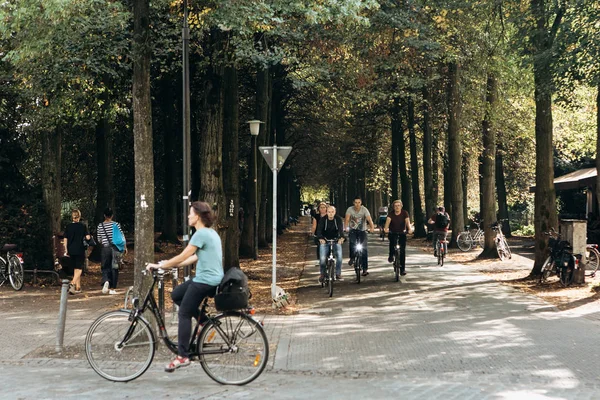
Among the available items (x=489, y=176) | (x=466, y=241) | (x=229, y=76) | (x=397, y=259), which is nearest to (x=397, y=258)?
(x=397, y=259)

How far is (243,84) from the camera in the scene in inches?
1198

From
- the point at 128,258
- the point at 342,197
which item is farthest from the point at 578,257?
the point at 342,197

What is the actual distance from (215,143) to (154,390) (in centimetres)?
1005

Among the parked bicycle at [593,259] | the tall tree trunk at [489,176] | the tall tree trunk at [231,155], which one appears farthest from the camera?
the tall tree trunk at [489,176]

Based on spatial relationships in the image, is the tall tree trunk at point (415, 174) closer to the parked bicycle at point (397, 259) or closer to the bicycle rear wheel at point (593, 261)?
the bicycle rear wheel at point (593, 261)

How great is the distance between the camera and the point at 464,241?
1187 inches

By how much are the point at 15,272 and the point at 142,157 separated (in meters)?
8.40

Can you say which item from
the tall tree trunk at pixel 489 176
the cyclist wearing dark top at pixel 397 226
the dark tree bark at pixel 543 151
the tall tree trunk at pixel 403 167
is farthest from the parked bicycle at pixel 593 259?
the tall tree trunk at pixel 403 167

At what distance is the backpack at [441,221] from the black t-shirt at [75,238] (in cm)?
1146

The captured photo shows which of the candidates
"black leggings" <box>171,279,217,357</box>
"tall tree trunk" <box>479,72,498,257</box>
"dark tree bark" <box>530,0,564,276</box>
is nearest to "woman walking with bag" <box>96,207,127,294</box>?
"black leggings" <box>171,279,217,357</box>

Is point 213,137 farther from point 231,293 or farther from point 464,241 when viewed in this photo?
point 464,241

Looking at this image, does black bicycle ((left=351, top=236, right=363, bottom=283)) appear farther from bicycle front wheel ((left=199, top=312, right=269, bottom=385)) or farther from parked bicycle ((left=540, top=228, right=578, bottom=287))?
bicycle front wheel ((left=199, top=312, right=269, bottom=385))

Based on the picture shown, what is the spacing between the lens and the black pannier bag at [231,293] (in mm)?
7418

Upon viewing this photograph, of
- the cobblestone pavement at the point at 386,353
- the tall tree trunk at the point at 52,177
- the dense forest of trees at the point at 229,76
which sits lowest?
the cobblestone pavement at the point at 386,353
